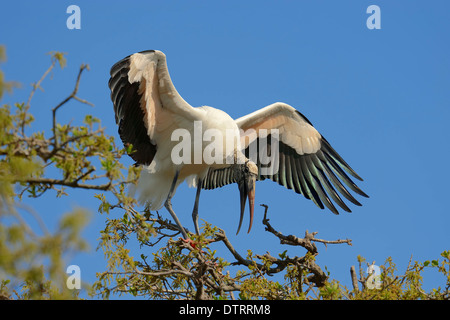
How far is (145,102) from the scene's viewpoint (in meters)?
6.55

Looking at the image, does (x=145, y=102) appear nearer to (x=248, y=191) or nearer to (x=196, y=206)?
(x=196, y=206)

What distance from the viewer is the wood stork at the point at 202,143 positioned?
6.38m

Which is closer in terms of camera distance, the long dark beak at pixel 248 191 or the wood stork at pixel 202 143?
the wood stork at pixel 202 143

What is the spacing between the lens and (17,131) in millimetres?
3059

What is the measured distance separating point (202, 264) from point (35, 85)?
2.31 m

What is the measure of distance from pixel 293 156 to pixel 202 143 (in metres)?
1.78

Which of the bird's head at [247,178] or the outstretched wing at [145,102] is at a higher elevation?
the outstretched wing at [145,102]

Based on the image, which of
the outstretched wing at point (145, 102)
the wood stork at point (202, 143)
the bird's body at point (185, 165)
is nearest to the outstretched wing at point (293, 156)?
the wood stork at point (202, 143)

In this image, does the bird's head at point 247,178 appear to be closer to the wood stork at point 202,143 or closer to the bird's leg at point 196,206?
the wood stork at point 202,143

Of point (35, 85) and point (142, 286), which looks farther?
point (142, 286)

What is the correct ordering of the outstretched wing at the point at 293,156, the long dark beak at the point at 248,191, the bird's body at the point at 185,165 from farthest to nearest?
the outstretched wing at the point at 293,156, the long dark beak at the point at 248,191, the bird's body at the point at 185,165
